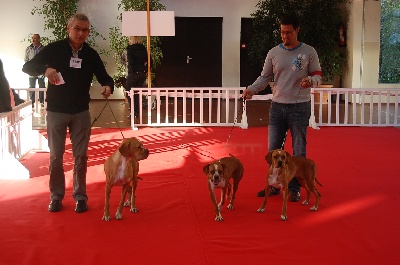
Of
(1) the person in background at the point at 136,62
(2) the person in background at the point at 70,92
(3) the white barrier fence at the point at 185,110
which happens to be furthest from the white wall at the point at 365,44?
(2) the person in background at the point at 70,92

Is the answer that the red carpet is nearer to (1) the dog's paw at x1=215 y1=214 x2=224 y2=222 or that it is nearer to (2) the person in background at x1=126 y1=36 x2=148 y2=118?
(1) the dog's paw at x1=215 y1=214 x2=224 y2=222

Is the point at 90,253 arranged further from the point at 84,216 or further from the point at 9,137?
the point at 9,137

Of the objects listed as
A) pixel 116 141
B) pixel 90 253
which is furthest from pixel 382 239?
pixel 116 141

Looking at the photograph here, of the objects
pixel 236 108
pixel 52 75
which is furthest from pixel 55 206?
pixel 236 108

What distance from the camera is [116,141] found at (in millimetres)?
8539

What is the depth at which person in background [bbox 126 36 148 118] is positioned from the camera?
1069 centimetres

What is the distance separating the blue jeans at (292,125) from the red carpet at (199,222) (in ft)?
1.49

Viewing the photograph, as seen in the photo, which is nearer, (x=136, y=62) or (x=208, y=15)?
(x=136, y=62)

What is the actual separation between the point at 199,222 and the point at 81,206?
1.00 metres

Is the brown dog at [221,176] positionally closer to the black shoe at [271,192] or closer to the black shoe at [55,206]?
the black shoe at [271,192]

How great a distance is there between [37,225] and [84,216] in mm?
393

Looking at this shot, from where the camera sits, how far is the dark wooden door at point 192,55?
51.0 ft

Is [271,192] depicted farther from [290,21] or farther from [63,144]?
[63,144]

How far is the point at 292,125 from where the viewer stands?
5.22 meters
